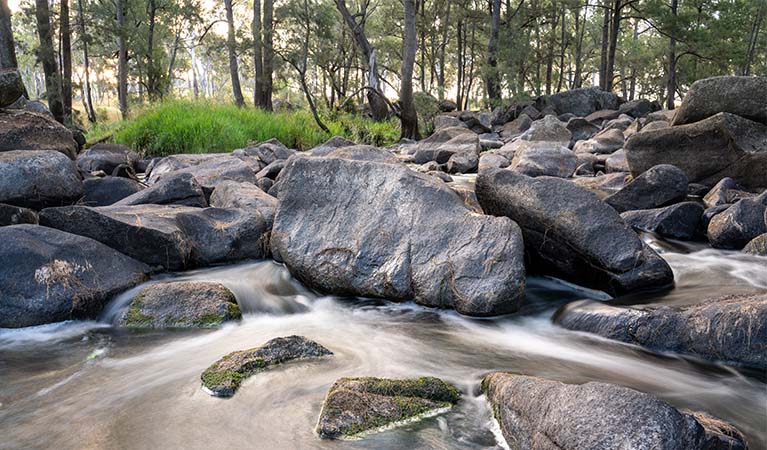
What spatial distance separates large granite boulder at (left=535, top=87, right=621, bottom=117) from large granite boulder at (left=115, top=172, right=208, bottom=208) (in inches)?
843

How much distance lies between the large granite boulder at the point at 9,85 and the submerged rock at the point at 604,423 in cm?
687

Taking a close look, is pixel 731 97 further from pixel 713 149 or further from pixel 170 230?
pixel 170 230

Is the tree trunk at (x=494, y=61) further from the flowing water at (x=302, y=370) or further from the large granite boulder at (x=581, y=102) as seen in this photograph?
the flowing water at (x=302, y=370)

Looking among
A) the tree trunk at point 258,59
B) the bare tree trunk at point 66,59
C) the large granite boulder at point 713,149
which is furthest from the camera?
the bare tree trunk at point 66,59

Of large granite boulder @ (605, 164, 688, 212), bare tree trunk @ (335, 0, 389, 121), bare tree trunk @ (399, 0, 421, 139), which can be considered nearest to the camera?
large granite boulder @ (605, 164, 688, 212)

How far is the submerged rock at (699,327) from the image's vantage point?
10.9 feet

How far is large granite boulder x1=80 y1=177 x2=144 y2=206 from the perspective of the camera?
23.0 ft

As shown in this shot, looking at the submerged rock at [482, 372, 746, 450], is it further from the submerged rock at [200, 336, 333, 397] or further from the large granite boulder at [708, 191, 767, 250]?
the large granite boulder at [708, 191, 767, 250]

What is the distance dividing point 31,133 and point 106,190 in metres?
1.05

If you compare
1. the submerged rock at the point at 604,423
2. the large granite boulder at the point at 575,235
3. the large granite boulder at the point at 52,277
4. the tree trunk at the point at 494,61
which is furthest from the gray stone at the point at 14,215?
the tree trunk at the point at 494,61

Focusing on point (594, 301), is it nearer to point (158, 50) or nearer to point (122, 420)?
point (122, 420)

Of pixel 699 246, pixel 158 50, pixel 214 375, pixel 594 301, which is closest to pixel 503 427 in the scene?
pixel 214 375

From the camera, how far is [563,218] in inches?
190

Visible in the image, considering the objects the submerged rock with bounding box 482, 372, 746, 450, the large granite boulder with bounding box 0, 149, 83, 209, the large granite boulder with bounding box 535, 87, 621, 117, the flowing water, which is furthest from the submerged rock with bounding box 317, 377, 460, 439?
the large granite boulder with bounding box 535, 87, 621, 117
